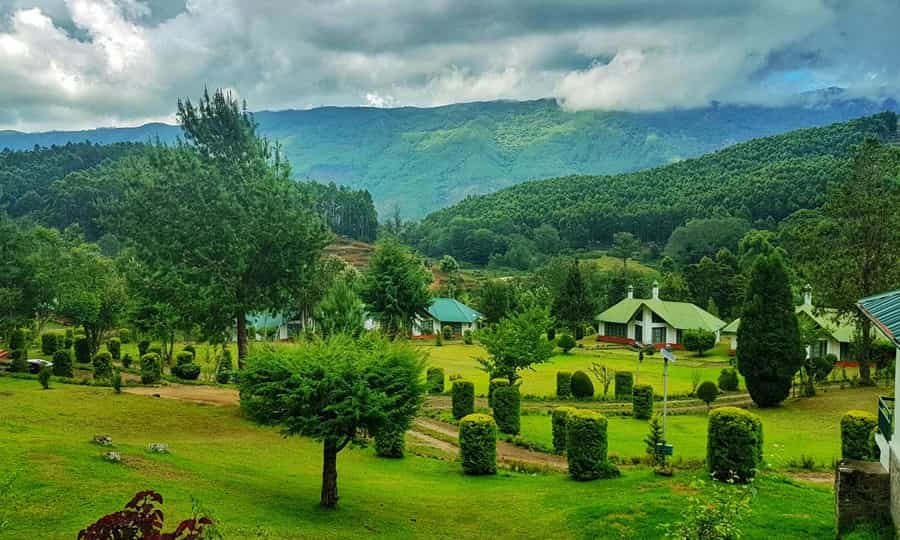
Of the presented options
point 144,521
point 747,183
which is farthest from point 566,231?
point 144,521

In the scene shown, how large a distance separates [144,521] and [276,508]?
7.69 metres

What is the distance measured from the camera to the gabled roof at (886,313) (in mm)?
10602

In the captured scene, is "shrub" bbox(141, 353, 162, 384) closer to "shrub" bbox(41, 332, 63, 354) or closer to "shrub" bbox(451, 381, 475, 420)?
"shrub" bbox(41, 332, 63, 354)

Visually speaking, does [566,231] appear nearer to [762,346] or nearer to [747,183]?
[747,183]

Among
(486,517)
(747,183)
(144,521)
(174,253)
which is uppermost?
(747,183)

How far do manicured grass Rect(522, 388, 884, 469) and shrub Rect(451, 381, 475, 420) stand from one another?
2.18m

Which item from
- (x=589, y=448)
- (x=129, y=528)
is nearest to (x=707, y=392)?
(x=589, y=448)

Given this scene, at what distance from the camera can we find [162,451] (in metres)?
15.8

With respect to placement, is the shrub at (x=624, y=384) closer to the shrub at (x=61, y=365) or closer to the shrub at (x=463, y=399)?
the shrub at (x=463, y=399)

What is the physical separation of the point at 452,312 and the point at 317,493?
5531cm

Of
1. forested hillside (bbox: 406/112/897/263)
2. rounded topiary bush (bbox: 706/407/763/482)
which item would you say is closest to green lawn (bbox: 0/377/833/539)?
rounded topiary bush (bbox: 706/407/763/482)

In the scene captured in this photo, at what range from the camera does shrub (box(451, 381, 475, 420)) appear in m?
25.9

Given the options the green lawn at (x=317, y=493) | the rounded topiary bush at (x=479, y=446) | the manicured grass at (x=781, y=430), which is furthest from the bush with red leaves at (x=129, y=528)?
the manicured grass at (x=781, y=430)

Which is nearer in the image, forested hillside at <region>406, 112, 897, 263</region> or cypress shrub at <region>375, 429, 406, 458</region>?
cypress shrub at <region>375, 429, 406, 458</region>
